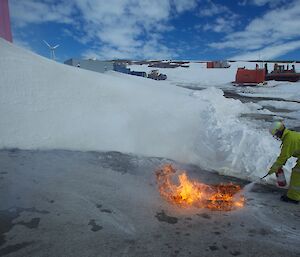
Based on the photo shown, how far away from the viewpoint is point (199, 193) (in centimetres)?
538

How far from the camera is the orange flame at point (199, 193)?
502 centimetres

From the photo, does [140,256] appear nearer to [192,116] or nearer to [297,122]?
[192,116]

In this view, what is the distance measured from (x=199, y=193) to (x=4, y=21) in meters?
11.5

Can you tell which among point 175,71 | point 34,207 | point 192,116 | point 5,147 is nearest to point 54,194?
point 34,207

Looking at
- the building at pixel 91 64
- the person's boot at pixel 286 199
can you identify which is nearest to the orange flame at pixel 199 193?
the person's boot at pixel 286 199

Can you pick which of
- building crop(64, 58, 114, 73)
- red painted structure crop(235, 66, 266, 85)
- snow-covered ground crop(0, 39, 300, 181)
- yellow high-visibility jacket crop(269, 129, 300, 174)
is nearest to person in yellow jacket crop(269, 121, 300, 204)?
yellow high-visibility jacket crop(269, 129, 300, 174)

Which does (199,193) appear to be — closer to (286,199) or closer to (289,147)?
(286,199)

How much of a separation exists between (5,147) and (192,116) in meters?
5.08

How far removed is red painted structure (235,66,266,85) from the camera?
3009 centimetres

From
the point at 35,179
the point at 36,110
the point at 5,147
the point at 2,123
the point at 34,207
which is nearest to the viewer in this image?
Result: the point at 34,207

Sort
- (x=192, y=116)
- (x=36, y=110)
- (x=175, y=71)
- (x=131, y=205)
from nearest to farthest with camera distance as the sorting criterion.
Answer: (x=131, y=205) < (x=36, y=110) < (x=192, y=116) < (x=175, y=71)

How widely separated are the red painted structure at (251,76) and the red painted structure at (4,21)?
22.8 m

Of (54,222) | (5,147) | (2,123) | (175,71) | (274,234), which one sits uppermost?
(175,71)

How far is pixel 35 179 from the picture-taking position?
533cm
